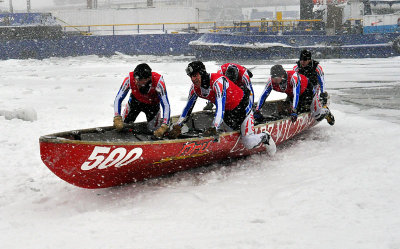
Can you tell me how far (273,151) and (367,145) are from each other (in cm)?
178

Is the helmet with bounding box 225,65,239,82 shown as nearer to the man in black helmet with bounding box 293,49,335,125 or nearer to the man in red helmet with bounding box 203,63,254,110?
the man in red helmet with bounding box 203,63,254,110

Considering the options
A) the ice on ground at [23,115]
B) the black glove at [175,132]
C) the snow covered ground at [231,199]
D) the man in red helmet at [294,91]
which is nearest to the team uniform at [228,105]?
the black glove at [175,132]

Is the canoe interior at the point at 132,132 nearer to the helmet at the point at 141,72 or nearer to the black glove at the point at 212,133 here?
the black glove at the point at 212,133

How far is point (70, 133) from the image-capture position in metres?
5.20

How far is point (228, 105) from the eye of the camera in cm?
620

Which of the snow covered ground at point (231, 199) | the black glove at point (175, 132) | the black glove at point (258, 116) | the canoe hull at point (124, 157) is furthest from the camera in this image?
the black glove at point (258, 116)

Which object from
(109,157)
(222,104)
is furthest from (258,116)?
(109,157)

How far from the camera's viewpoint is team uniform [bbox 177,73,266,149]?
18.6 ft

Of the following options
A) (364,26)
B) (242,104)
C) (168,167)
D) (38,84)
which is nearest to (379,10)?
(364,26)

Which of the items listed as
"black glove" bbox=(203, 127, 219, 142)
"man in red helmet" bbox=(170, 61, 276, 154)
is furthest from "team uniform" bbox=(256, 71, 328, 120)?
"black glove" bbox=(203, 127, 219, 142)

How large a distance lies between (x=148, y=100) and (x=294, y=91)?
2.69 m

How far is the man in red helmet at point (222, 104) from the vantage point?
561 centimetres

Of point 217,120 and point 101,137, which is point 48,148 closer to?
point 101,137

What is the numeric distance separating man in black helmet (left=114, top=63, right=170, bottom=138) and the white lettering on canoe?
0.91 meters
